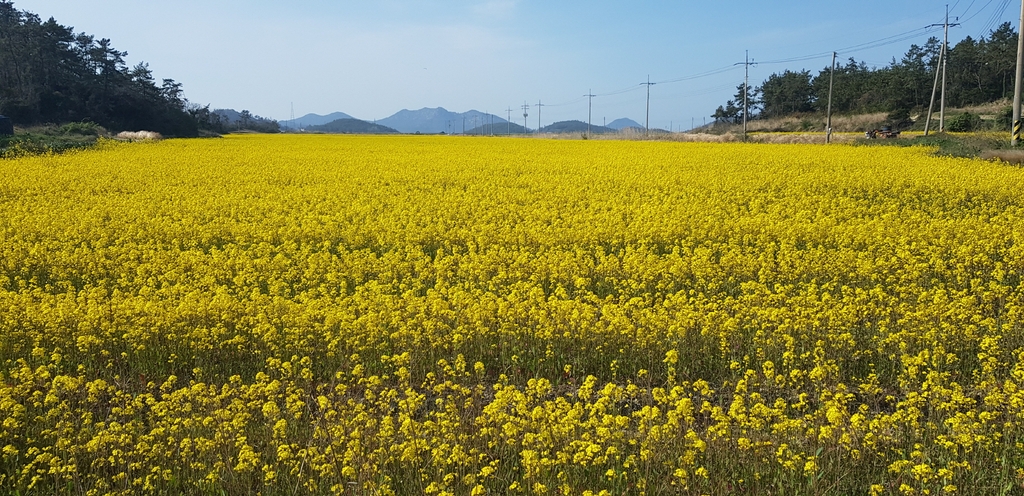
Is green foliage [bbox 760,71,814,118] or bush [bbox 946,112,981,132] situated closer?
bush [bbox 946,112,981,132]

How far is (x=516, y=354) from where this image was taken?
627 cm

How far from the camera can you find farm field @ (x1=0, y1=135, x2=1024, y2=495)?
4098mm

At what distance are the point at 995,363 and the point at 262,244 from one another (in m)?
8.80

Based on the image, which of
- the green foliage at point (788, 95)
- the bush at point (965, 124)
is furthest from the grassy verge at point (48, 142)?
the green foliage at point (788, 95)

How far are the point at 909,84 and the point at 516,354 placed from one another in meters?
70.8

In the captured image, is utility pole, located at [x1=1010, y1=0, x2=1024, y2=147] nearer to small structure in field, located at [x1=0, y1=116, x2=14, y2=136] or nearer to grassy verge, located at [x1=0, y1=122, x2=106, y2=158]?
grassy verge, located at [x1=0, y1=122, x2=106, y2=158]

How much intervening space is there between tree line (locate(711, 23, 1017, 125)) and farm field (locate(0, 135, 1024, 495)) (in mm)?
57234

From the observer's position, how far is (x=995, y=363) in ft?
17.6

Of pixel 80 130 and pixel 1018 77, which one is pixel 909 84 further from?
pixel 80 130

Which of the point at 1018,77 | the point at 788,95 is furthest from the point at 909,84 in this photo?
the point at 1018,77

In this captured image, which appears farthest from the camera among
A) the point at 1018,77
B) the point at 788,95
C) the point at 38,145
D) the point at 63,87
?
the point at 788,95

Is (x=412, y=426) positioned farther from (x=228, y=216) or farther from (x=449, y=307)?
(x=228, y=216)

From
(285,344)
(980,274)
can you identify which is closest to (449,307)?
(285,344)

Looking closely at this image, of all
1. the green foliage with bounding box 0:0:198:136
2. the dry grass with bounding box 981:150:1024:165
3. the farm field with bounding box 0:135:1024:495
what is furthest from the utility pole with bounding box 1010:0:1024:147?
the green foliage with bounding box 0:0:198:136
